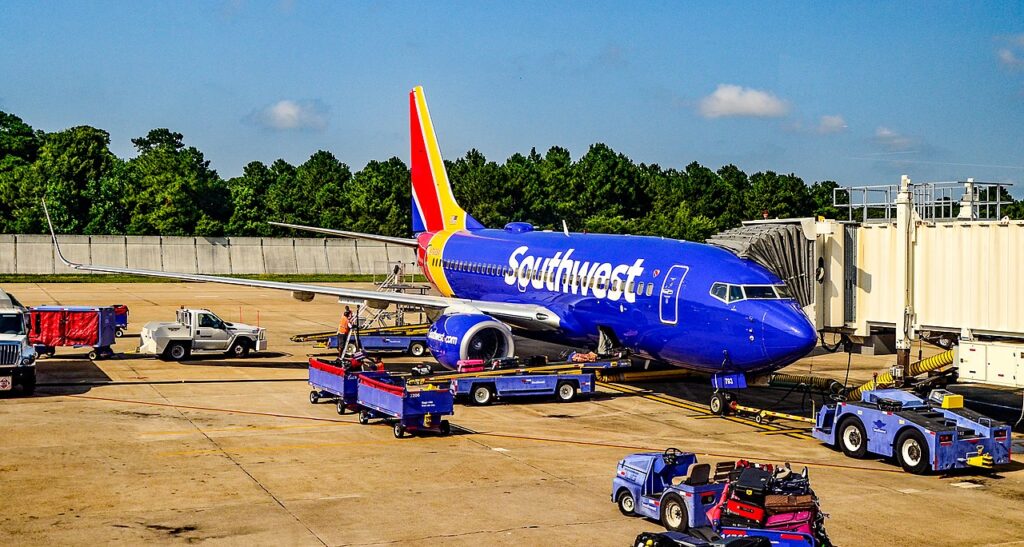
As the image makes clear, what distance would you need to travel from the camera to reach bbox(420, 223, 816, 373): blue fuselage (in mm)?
26266

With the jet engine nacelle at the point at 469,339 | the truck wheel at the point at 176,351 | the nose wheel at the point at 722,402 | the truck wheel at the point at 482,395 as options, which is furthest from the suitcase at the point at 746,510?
the truck wheel at the point at 176,351

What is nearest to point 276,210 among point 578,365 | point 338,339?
point 338,339

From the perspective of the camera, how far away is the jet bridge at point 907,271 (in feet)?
83.5

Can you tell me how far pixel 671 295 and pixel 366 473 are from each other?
11.0 metres

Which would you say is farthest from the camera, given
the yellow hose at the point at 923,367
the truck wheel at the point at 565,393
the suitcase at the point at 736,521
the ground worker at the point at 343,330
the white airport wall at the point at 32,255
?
the white airport wall at the point at 32,255

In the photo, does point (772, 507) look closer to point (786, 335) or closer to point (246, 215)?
point (786, 335)

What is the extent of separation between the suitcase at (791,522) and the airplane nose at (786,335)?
1046 centimetres

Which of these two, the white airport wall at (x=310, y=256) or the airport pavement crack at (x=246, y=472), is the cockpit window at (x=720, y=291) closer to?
the airport pavement crack at (x=246, y=472)

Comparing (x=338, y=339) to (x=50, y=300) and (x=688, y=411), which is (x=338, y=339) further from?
(x=50, y=300)

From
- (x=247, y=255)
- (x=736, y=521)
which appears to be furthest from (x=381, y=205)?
(x=736, y=521)

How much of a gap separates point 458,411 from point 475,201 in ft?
268

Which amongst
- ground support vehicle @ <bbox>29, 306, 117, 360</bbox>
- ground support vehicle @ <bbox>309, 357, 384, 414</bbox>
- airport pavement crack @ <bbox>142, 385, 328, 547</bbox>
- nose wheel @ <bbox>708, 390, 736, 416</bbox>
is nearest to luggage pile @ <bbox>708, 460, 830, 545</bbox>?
airport pavement crack @ <bbox>142, 385, 328, 547</bbox>

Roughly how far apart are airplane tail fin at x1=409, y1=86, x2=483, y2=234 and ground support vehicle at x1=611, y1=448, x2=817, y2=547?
27.6 m

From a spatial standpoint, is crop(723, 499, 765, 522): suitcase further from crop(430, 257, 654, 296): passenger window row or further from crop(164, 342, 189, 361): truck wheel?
crop(164, 342, 189, 361): truck wheel
